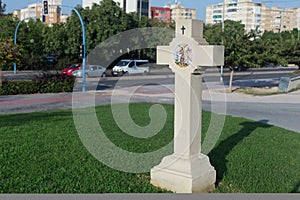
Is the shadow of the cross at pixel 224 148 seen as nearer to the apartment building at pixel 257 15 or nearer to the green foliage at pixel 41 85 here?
the green foliage at pixel 41 85

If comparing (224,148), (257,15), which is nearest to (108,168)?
(224,148)

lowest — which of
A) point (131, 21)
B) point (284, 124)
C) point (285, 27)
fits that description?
point (284, 124)

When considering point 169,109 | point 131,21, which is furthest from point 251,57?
point 131,21

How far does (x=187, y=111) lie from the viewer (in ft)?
20.9

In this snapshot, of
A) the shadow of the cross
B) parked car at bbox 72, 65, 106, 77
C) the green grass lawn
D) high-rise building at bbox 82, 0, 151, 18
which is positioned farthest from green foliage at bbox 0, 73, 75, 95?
high-rise building at bbox 82, 0, 151, 18

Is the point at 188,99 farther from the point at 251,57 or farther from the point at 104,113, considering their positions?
the point at 251,57

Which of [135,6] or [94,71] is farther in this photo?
[135,6]

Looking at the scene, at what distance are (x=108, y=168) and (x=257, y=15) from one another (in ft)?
499

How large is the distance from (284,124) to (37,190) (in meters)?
10.8

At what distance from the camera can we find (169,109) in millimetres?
17484

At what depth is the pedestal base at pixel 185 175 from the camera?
6188 millimetres

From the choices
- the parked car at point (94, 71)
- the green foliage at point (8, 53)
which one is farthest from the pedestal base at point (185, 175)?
the parked car at point (94, 71)

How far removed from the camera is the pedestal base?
20.3ft

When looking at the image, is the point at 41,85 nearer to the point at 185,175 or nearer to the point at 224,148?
the point at 224,148
